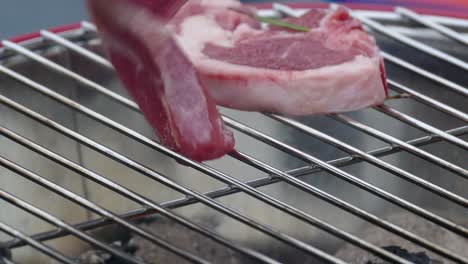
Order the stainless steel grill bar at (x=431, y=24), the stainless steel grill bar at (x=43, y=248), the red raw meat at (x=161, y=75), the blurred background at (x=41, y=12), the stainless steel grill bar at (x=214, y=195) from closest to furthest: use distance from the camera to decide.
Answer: the red raw meat at (x=161, y=75) → the stainless steel grill bar at (x=43, y=248) → the stainless steel grill bar at (x=214, y=195) → the stainless steel grill bar at (x=431, y=24) → the blurred background at (x=41, y=12)

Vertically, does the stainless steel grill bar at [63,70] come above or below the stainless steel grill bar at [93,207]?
above

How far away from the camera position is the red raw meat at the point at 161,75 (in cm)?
69

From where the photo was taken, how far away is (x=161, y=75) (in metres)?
0.81

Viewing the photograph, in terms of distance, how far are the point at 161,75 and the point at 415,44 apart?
0.58 m

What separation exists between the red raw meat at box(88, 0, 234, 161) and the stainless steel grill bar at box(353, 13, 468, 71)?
462 millimetres

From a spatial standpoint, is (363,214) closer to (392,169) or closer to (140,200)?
(392,169)

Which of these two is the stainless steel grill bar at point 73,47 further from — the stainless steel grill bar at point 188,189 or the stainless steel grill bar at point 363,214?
the stainless steel grill bar at point 363,214

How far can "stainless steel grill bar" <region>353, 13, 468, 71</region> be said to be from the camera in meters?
1.12

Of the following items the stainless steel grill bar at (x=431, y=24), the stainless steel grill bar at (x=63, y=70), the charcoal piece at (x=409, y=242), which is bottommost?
the charcoal piece at (x=409, y=242)

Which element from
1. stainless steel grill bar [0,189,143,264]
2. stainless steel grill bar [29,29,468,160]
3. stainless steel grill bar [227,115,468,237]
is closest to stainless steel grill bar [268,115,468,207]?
stainless steel grill bar [227,115,468,237]

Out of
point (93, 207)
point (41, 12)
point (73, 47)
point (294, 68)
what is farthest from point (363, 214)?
point (41, 12)

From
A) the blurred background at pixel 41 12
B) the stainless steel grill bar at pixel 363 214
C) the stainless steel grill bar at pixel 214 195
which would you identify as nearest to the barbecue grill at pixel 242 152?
the stainless steel grill bar at pixel 214 195

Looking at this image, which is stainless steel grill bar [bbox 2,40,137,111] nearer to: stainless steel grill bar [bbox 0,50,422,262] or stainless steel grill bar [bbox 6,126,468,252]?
stainless steel grill bar [bbox 0,50,422,262]

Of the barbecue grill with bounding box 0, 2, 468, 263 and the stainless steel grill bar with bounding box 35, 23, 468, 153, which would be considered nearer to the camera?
the stainless steel grill bar with bounding box 35, 23, 468, 153
